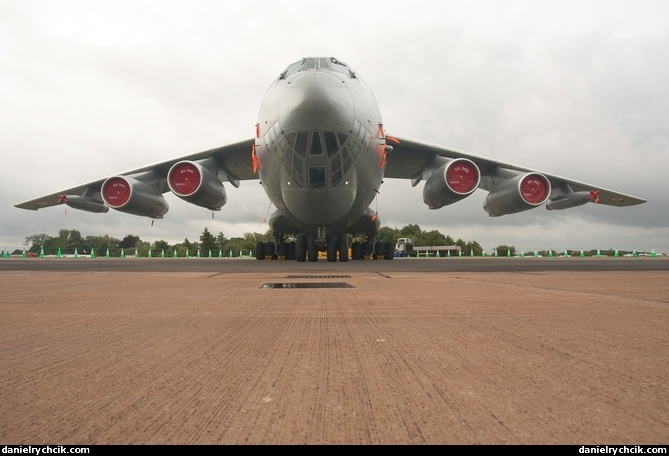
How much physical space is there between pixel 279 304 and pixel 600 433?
7.38 feet

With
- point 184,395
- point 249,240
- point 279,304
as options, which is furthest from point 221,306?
point 249,240

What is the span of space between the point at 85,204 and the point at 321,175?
25.7 feet

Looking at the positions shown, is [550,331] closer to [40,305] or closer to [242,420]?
[242,420]

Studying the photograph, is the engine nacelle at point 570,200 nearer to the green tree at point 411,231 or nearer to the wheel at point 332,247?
the wheel at point 332,247

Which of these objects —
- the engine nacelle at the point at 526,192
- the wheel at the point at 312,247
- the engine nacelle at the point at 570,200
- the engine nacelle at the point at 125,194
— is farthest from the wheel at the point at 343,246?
the engine nacelle at the point at 570,200

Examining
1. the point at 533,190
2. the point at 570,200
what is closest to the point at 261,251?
the point at 533,190

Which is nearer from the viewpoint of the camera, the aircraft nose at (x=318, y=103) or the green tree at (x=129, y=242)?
the aircraft nose at (x=318, y=103)

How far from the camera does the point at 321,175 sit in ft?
31.4

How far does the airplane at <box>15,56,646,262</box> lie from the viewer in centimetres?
879

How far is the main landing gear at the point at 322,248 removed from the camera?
12.5 metres

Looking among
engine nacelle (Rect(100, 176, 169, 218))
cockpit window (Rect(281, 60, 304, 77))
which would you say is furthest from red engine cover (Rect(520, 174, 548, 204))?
engine nacelle (Rect(100, 176, 169, 218))

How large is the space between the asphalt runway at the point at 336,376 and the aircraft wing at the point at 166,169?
432 inches

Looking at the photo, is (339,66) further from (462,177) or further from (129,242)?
(129,242)

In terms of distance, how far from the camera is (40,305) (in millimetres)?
2895
